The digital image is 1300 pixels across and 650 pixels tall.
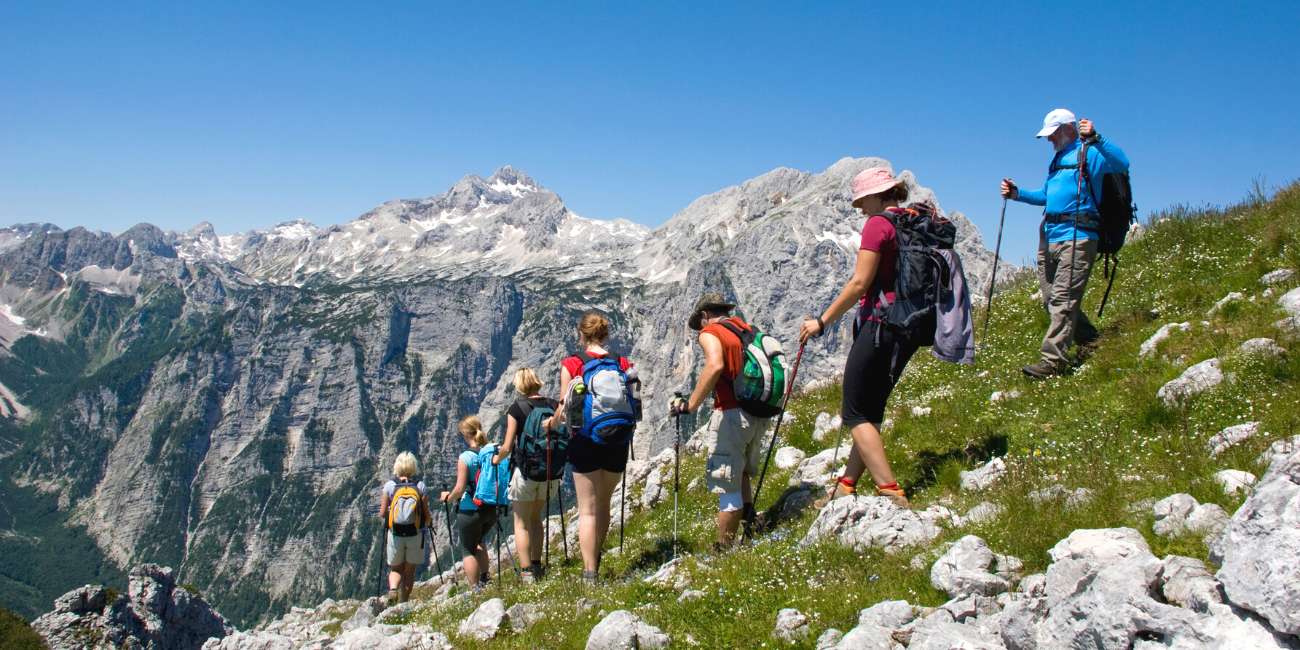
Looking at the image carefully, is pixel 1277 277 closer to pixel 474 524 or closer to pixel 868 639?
pixel 868 639

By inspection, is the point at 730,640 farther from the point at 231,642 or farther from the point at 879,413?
the point at 231,642

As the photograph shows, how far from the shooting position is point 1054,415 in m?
9.82

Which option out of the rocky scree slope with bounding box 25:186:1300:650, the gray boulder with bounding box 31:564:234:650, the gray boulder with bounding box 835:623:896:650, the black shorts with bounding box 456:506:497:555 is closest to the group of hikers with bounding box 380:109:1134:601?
the black shorts with bounding box 456:506:497:555

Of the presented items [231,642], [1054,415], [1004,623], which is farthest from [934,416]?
[231,642]

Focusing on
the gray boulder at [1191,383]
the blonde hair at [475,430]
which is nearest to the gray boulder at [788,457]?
the blonde hair at [475,430]

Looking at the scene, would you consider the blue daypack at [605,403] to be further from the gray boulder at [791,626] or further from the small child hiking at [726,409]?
the gray boulder at [791,626]

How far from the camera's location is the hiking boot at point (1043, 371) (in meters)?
11.6

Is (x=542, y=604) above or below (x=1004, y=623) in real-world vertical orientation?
below

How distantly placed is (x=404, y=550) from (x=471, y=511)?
297 cm

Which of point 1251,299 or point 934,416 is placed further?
point 934,416

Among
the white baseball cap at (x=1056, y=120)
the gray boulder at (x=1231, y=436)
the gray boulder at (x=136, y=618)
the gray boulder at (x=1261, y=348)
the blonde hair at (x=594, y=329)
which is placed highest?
the white baseball cap at (x=1056, y=120)

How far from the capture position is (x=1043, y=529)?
6.29 metres

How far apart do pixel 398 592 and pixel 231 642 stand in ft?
11.5

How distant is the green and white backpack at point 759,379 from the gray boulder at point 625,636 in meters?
3.14
